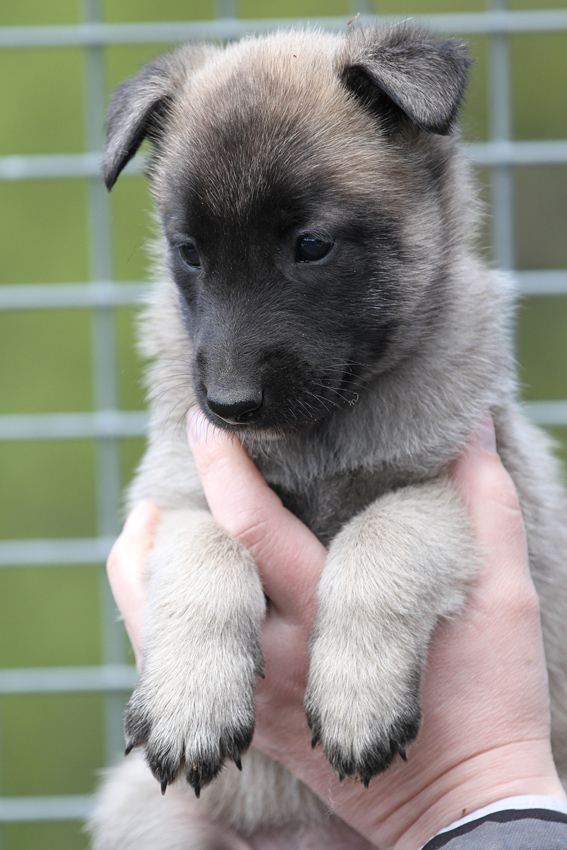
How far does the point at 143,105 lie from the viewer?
7.12ft

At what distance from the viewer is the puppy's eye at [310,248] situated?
5.98 ft

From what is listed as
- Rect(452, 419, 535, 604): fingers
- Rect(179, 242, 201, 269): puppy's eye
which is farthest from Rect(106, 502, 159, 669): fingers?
Rect(452, 419, 535, 604): fingers

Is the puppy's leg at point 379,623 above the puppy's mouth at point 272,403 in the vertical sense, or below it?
below

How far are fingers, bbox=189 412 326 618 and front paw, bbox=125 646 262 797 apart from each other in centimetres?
24

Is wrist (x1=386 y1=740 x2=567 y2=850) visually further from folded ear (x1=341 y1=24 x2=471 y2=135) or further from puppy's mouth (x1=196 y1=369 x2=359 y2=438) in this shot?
Answer: folded ear (x1=341 y1=24 x2=471 y2=135)

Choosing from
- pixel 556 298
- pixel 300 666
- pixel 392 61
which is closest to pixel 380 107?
pixel 392 61

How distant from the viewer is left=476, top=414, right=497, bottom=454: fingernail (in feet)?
6.97

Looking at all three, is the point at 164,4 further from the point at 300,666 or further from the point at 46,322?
the point at 300,666

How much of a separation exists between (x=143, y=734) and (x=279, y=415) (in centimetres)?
73

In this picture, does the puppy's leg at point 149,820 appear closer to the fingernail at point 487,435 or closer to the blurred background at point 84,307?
the blurred background at point 84,307

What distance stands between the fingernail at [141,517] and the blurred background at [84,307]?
1069 millimetres

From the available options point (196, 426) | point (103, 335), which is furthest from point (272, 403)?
point (103, 335)

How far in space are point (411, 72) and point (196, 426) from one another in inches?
39.5

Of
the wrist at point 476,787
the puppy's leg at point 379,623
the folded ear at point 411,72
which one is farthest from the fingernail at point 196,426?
the wrist at point 476,787
